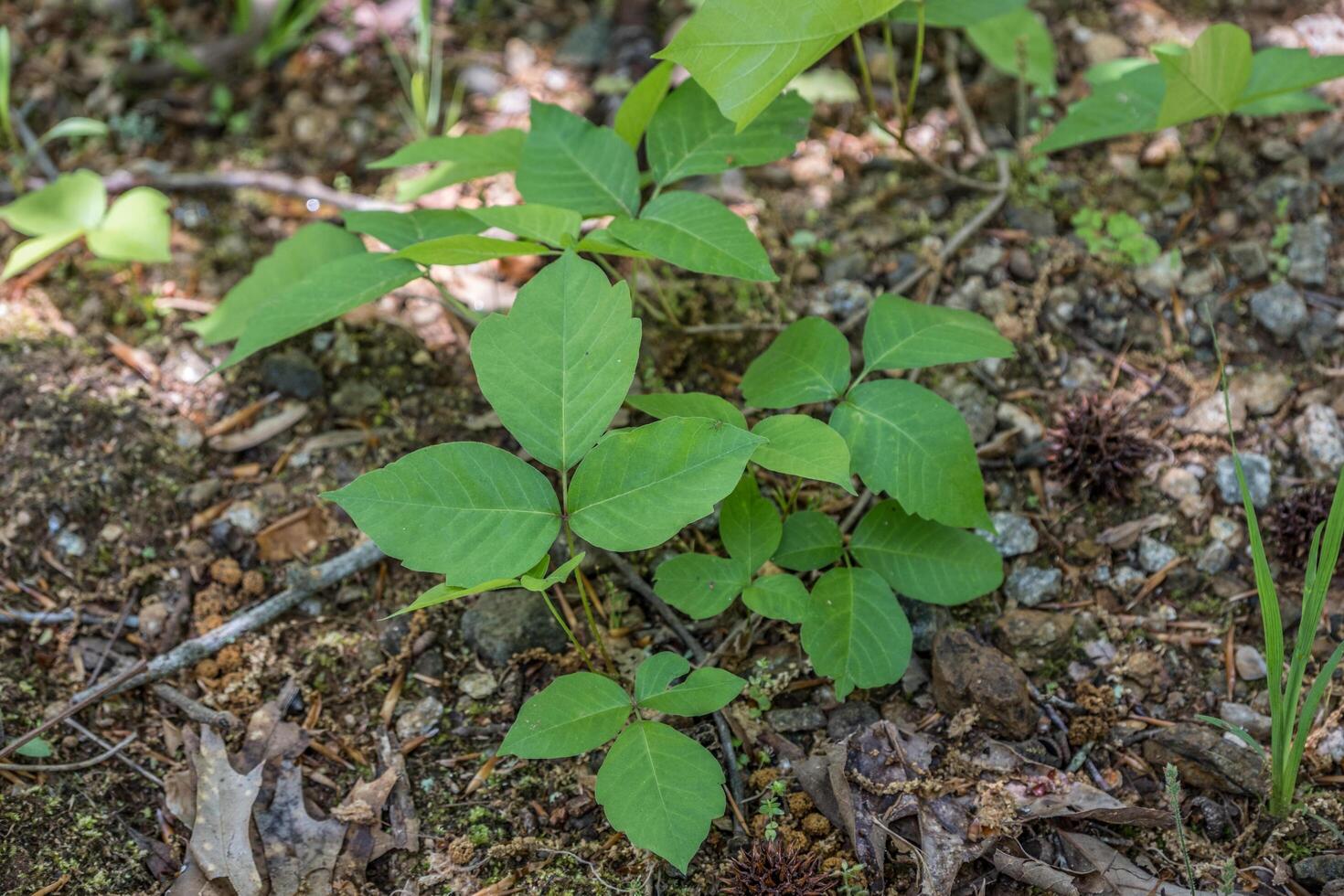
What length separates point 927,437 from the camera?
6.89 ft

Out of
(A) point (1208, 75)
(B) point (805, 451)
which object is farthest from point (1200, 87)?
(B) point (805, 451)

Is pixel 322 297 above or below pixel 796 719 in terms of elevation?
above

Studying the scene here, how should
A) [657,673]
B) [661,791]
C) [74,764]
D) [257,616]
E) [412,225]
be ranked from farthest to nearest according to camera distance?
1. [412,225]
2. [257,616]
3. [74,764]
4. [657,673]
5. [661,791]

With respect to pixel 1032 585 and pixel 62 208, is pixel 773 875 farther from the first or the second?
pixel 62 208

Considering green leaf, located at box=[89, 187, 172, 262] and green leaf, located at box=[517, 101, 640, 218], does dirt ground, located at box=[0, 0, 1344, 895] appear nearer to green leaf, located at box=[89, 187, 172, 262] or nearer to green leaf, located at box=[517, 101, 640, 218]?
green leaf, located at box=[89, 187, 172, 262]

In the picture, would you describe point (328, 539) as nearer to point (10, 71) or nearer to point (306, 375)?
point (306, 375)

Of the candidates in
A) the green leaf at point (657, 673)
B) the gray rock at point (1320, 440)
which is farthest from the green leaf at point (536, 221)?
the gray rock at point (1320, 440)

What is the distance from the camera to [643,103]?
97.7 inches

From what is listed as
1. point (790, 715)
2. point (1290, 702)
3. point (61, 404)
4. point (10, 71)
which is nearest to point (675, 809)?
point (790, 715)

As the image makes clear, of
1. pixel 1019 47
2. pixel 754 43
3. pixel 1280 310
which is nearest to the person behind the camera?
pixel 754 43

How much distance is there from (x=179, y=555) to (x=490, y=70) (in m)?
2.04

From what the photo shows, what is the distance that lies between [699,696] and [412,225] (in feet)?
4.48

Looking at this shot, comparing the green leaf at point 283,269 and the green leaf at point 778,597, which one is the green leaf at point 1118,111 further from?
the green leaf at point 283,269

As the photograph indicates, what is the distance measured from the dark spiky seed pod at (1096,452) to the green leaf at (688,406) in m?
0.94
